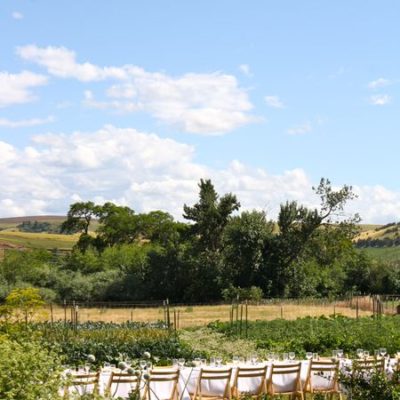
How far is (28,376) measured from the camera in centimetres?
714

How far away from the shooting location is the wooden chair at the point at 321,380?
12352 mm

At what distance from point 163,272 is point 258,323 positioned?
935 inches

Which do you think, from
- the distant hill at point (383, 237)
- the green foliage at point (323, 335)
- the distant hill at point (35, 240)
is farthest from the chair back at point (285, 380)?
the distant hill at point (383, 237)

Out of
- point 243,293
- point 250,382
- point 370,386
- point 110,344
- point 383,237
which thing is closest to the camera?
point 370,386

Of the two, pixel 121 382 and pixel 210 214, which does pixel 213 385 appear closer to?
pixel 121 382

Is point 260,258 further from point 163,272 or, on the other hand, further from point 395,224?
point 395,224

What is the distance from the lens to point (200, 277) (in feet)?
159

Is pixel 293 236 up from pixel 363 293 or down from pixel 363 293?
up

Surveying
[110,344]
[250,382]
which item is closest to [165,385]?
[250,382]

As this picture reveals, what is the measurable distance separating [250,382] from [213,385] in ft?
2.04

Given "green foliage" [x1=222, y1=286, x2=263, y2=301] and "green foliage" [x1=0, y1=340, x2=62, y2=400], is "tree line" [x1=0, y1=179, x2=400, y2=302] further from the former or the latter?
"green foliage" [x1=0, y1=340, x2=62, y2=400]

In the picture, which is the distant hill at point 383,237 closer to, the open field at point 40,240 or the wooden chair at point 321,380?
the open field at point 40,240

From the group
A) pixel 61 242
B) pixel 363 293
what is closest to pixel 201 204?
pixel 363 293

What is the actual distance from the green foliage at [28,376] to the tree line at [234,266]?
122 feet
